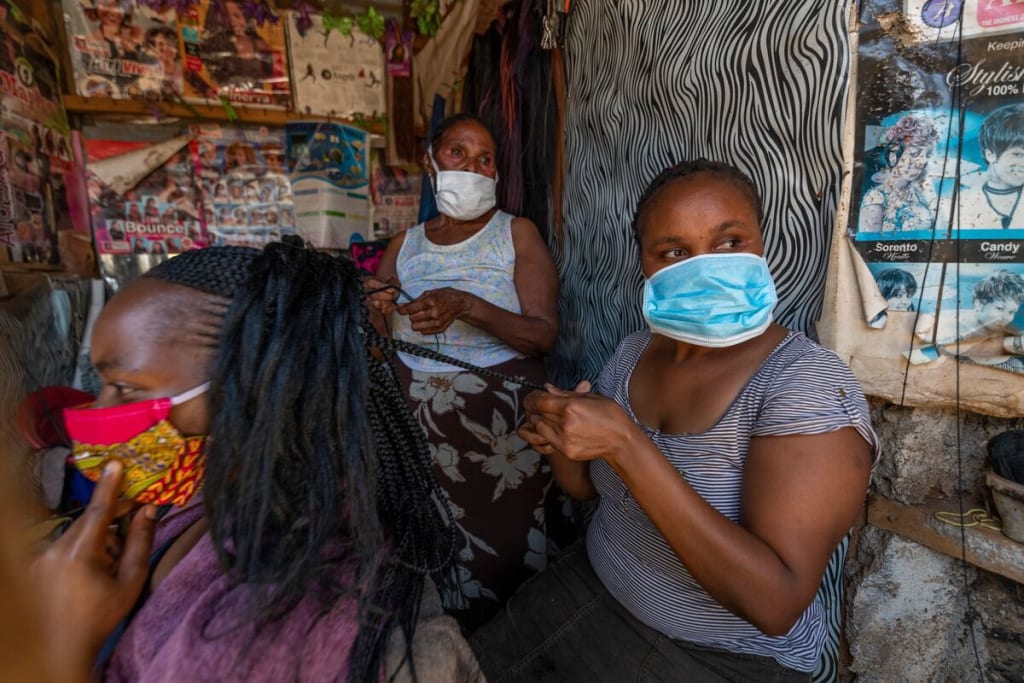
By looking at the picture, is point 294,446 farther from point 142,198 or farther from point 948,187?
point 142,198

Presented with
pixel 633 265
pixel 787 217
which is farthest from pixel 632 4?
pixel 787 217

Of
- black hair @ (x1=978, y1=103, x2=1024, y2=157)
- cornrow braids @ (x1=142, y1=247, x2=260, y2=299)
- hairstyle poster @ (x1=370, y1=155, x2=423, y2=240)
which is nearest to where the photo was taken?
cornrow braids @ (x1=142, y1=247, x2=260, y2=299)

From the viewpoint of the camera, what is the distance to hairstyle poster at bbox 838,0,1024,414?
111cm

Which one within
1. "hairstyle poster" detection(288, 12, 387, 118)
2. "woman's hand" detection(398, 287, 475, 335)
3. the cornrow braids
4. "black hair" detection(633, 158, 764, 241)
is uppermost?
"hairstyle poster" detection(288, 12, 387, 118)

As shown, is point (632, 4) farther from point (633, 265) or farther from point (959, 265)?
point (959, 265)

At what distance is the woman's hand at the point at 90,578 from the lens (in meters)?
0.77

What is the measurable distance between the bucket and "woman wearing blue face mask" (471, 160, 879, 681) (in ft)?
1.36

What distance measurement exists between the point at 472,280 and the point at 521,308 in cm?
21

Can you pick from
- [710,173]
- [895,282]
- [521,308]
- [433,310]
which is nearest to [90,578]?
[433,310]

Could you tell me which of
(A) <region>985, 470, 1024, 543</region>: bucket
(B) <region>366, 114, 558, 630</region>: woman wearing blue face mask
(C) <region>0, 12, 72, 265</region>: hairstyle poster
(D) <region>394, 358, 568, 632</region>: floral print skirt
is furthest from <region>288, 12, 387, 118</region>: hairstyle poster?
(A) <region>985, 470, 1024, 543</region>: bucket

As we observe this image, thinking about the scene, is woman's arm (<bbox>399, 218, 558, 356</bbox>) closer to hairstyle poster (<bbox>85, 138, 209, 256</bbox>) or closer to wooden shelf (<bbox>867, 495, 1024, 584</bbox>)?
wooden shelf (<bbox>867, 495, 1024, 584</bbox>)

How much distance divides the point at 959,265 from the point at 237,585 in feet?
5.08

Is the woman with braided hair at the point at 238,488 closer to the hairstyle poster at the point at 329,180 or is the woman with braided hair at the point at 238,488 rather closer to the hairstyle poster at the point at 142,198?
the hairstyle poster at the point at 329,180

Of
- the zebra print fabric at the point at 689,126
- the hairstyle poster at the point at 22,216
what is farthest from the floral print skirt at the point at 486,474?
the hairstyle poster at the point at 22,216
